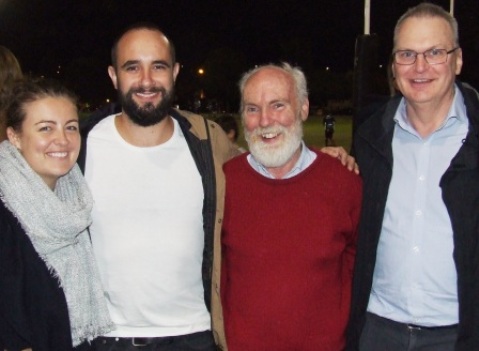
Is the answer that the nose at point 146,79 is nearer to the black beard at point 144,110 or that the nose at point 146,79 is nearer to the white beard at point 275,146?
the black beard at point 144,110

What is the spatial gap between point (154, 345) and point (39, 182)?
3.74 ft

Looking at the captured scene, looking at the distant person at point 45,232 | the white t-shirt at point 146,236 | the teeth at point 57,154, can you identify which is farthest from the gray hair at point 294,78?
the teeth at point 57,154

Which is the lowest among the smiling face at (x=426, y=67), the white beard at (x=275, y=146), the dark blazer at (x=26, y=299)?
the dark blazer at (x=26, y=299)

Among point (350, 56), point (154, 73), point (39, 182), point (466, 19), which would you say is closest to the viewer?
point (39, 182)

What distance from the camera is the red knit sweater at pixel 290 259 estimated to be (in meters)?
3.59

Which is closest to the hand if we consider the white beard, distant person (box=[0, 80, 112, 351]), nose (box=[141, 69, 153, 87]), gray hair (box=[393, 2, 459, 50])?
the white beard

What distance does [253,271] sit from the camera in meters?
3.64

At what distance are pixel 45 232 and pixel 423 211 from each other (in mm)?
2030

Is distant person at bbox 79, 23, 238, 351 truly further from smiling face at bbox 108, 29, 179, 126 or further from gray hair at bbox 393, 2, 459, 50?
gray hair at bbox 393, 2, 459, 50

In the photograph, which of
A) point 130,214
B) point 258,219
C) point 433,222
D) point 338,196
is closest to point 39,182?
point 130,214

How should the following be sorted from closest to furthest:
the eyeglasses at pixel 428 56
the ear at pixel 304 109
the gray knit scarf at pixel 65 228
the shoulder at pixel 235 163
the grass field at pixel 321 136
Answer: the gray knit scarf at pixel 65 228 < the eyeglasses at pixel 428 56 < the shoulder at pixel 235 163 < the ear at pixel 304 109 < the grass field at pixel 321 136

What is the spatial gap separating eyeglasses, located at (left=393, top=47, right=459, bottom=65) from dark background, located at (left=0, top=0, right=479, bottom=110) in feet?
85.0

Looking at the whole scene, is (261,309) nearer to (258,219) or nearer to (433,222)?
(258,219)

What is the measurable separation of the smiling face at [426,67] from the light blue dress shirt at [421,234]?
5.9 inches
